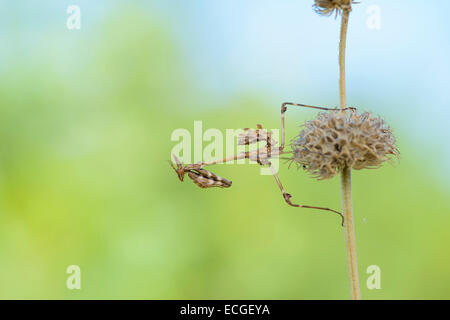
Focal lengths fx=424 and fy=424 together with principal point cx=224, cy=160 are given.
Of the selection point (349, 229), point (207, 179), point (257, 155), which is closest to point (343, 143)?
point (349, 229)

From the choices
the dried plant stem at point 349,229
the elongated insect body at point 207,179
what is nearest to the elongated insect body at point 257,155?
the elongated insect body at point 207,179

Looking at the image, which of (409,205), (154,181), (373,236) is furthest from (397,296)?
(154,181)

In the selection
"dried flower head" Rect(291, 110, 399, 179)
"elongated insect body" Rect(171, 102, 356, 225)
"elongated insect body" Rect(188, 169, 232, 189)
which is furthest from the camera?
"elongated insect body" Rect(188, 169, 232, 189)

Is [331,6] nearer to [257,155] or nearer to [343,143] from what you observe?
[343,143]

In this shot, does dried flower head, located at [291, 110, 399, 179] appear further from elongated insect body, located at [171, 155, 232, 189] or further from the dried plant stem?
elongated insect body, located at [171, 155, 232, 189]

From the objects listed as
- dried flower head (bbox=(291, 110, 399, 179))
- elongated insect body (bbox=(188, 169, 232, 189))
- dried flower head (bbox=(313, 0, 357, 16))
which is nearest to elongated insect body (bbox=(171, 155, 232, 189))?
elongated insect body (bbox=(188, 169, 232, 189))
